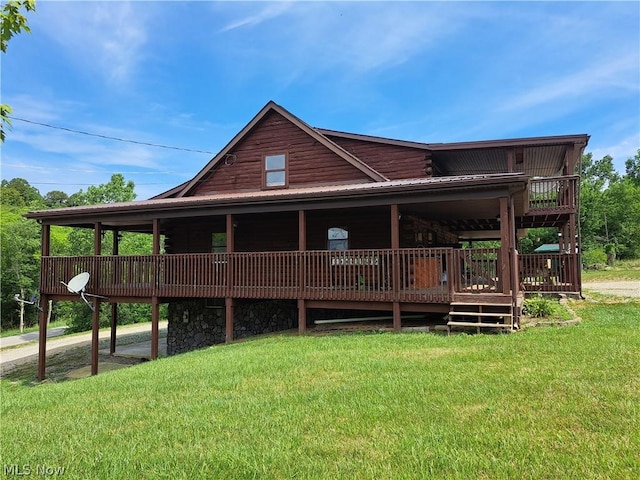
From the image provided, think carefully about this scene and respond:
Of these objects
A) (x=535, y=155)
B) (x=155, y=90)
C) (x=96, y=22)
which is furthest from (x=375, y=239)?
(x=155, y=90)

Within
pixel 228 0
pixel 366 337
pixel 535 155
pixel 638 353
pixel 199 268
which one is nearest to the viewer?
pixel 638 353

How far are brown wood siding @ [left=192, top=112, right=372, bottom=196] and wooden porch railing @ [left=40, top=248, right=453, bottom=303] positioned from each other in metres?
3.36

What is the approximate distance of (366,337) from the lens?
31.6 ft

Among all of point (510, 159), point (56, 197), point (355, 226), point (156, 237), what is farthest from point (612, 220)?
point (56, 197)

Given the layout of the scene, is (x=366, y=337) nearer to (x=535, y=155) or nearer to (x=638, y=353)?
(x=638, y=353)

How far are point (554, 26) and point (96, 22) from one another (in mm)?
11815

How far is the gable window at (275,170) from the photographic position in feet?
51.8

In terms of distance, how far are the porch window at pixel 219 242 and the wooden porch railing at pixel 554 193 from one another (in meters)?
11.0

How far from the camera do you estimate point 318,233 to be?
1496cm

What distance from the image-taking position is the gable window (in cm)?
1580

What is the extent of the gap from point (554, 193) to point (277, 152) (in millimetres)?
9971

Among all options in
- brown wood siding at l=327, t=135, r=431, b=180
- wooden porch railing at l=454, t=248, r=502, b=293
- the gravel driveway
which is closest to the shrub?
the gravel driveway

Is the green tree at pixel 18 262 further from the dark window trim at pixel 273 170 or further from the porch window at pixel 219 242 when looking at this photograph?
the dark window trim at pixel 273 170

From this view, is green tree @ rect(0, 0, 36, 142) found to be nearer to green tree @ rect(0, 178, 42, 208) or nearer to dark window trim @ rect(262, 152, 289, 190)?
dark window trim @ rect(262, 152, 289, 190)
